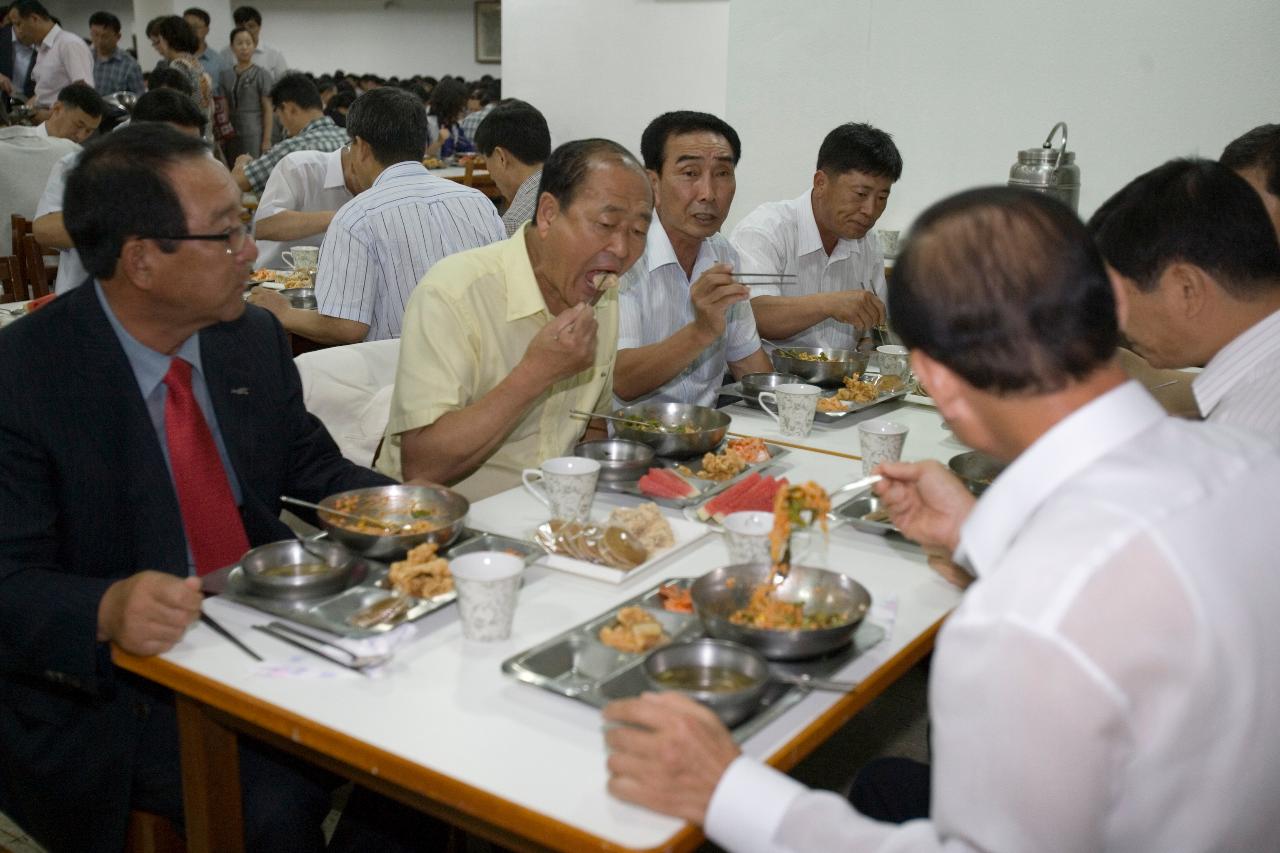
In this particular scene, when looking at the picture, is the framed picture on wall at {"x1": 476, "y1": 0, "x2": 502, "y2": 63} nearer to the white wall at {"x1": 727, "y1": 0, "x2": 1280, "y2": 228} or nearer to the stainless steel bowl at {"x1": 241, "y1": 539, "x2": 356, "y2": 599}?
the white wall at {"x1": 727, "y1": 0, "x2": 1280, "y2": 228}

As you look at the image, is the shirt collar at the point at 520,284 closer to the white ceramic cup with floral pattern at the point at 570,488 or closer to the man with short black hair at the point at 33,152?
the white ceramic cup with floral pattern at the point at 570,488

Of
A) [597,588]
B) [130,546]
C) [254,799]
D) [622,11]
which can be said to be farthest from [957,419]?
[622,11]

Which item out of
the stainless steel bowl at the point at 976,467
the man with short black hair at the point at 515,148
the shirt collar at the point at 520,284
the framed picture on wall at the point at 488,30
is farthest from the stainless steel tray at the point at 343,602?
the framed picture on wall at the point at 488,30

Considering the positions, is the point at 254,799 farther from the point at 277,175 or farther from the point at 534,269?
the point at 277,175

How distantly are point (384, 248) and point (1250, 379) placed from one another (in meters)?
2.65

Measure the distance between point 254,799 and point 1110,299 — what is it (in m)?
1.44

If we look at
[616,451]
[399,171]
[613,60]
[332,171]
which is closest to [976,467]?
[616,451]

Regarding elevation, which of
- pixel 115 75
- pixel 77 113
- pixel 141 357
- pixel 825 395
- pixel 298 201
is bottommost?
pixel 825 395

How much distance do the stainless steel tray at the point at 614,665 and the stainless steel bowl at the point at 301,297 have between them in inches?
110

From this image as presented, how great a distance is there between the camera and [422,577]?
1.67 metres

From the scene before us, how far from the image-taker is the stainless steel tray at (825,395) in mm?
2812

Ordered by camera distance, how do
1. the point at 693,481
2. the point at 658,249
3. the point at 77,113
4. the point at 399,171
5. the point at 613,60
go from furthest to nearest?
the point at 613,60 → the point at 77,113 → the point at 399,171 → the point at 658,249 → the point at 693,481

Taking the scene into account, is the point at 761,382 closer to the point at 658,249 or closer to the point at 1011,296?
the point at 658,249

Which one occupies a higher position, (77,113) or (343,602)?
(77,113)
